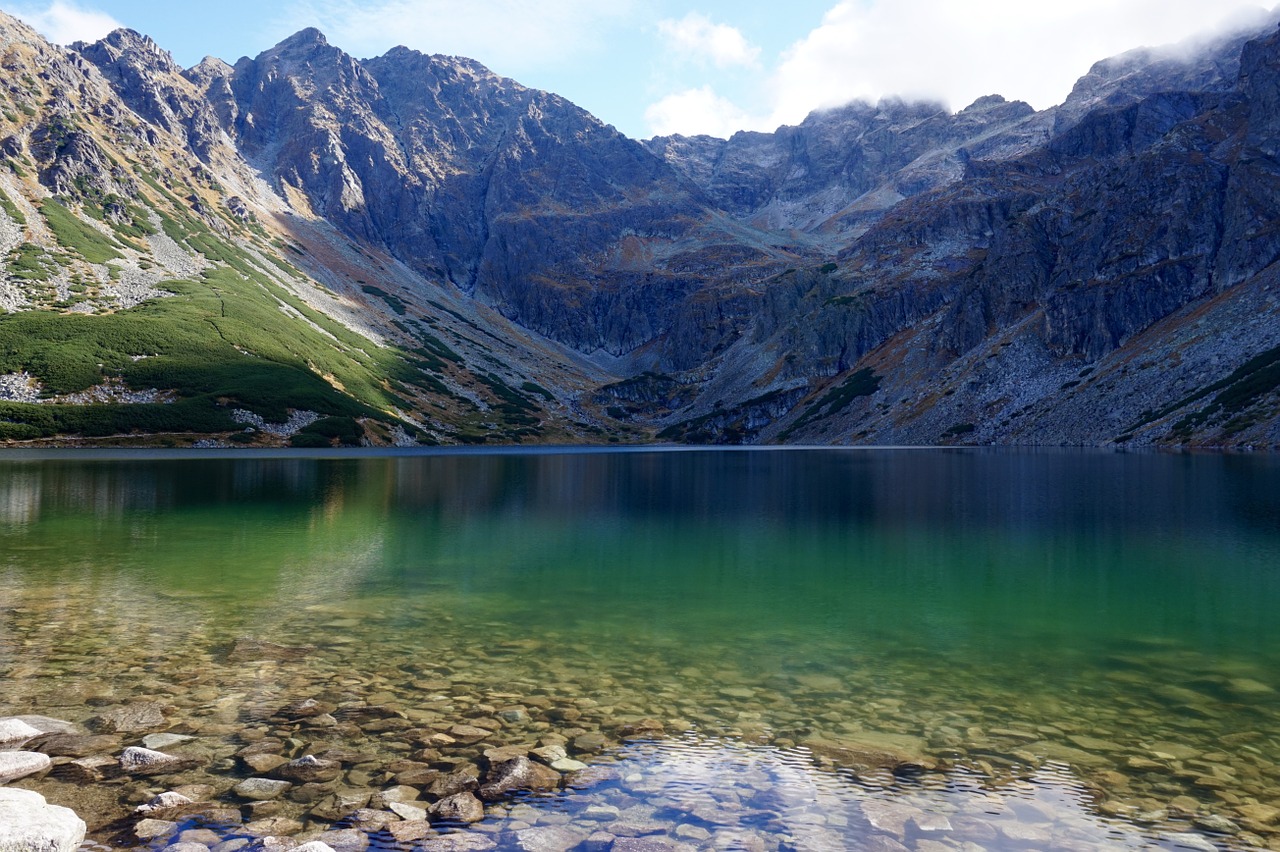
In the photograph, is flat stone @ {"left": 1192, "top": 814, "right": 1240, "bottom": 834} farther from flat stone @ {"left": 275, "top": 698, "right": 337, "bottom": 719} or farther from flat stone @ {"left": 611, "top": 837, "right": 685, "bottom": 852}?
flat stone @ {"left": 275, "top": 698, "right": 337, "bottom": 719}

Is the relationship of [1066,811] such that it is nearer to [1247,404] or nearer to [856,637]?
[856,637]

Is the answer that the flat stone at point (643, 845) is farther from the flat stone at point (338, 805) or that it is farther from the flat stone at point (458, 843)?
the flat stone at point (338, 805)

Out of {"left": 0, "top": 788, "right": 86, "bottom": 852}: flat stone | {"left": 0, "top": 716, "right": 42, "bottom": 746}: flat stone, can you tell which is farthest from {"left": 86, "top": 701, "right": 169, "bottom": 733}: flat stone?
{"left": 0, "top": 788, "right": 86, "bottom": 852}: flat stone

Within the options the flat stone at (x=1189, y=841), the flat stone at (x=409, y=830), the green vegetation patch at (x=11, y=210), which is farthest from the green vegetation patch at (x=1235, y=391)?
the green vegetation patch at (x=11, y=210)

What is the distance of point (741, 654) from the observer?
1841 centimetres

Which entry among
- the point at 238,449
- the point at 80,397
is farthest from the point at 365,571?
the point at 80,397

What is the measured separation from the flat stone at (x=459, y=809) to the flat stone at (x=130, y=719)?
6305mm

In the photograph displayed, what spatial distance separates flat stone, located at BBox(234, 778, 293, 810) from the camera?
34.6ft

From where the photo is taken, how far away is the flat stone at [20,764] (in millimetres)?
10898

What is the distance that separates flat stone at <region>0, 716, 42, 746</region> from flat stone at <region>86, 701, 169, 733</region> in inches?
32.5

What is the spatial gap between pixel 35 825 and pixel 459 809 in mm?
4884

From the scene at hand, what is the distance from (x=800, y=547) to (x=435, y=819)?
2681 centimetres

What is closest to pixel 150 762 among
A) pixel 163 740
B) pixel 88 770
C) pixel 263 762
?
pixel 88 770

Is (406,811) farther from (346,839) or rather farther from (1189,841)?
(1189,841)
